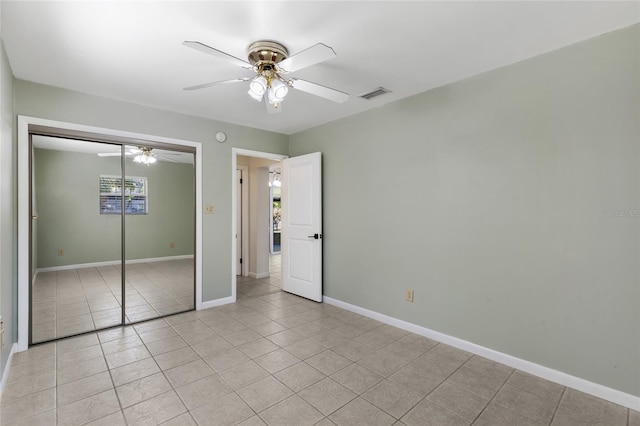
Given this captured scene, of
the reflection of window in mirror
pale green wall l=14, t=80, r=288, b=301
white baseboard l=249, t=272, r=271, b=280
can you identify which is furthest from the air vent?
the reflection of window in mirror

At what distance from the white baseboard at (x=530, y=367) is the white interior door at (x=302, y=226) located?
3.80 feet

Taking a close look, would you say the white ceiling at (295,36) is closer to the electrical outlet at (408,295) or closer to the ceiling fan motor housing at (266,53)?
the ceiling fan motor housing at (266,53)

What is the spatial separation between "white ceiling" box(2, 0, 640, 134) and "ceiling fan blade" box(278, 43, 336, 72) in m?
0.20

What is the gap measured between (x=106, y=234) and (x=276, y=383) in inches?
103

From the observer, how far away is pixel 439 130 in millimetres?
2900

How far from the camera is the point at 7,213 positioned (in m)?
2.34

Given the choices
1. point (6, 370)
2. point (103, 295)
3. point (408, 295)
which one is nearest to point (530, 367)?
point (408, 295)

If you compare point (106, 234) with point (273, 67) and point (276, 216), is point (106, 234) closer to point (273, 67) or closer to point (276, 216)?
point (273, 67)

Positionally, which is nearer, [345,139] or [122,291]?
[122,291]

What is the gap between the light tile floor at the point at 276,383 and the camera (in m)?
1.85

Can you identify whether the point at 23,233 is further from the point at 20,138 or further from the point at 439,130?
the point at 439,130

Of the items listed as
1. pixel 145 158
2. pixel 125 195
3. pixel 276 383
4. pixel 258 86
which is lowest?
pixel 276 383

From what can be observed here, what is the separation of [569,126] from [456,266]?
1401 millimetres

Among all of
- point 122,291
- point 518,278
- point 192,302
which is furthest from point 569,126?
point 122,291
